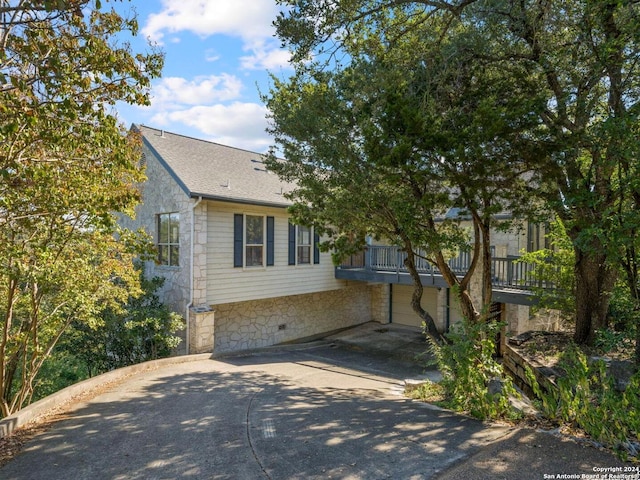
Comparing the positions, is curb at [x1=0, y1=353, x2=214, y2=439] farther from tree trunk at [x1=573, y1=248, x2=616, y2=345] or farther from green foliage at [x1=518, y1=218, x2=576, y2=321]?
tree trunk at [x1=573, y1=248, x2=616, y2=345]

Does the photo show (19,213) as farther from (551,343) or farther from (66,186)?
(551,343)

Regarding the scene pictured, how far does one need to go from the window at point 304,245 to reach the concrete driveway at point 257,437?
6.36 m

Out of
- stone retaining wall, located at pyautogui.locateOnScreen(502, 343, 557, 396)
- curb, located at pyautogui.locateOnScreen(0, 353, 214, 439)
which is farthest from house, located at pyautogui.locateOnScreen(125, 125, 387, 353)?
stone retaining wall, located at pyautogui.locateOnScreen(502, 343, 557, 396)

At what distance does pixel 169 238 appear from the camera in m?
11.5

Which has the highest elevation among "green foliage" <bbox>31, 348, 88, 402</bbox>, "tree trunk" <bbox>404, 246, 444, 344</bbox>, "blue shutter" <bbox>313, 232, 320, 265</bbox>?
"blue shutter" <bbox>313, 232, 320, 265</bbox>

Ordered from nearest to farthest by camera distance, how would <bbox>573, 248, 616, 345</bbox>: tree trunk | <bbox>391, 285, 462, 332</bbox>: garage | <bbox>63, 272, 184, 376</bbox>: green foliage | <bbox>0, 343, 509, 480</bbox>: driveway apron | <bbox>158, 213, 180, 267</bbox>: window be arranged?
<bbox>0, 343, 509, 480</bbox>: driveway apron < <bbox>573, 248, 616, 345</bbox>: tree trunk < <bbox>63, 272, 184, 376</bbox>: green foliage < <bbox>158, 213, 180, 267</bbox>: window < <bbox>391, 285, 462, 332</bbox>: garage

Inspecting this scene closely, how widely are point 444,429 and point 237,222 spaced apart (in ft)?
27.4

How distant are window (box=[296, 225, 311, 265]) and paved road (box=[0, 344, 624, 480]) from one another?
6.42m

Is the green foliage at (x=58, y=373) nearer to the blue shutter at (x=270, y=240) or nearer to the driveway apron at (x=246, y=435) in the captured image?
the driveway apron at (x=246, y=435)

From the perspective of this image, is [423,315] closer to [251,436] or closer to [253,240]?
[251,436]

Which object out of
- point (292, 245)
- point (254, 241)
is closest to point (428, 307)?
point (292, 245)

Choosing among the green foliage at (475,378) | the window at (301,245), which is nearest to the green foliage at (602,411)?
the green foliage at (475,378)

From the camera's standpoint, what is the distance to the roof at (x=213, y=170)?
35.0 ft

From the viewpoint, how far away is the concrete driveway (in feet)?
12.8
